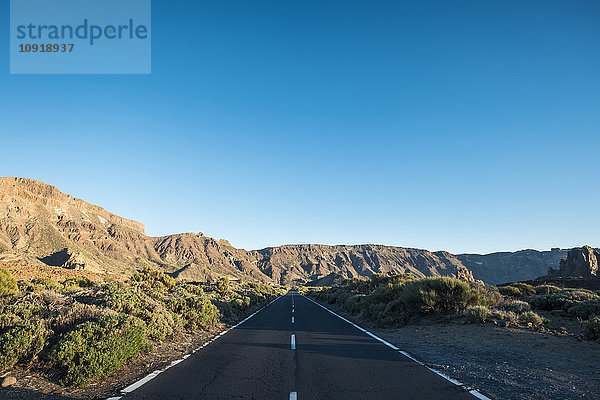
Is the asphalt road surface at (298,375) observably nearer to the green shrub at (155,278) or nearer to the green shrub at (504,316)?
the green shrub at (504,316)

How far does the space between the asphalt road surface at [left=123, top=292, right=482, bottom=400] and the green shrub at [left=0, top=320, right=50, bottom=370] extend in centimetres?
275

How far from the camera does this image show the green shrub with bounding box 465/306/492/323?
13.7 meters

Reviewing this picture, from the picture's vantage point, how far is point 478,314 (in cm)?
1373

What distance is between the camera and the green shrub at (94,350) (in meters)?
6.37

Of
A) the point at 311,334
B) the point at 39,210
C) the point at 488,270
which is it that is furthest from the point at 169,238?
the point at 488,270

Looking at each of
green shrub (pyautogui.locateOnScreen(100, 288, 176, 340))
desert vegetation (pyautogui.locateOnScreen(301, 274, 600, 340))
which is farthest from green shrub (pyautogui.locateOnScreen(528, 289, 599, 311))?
green shrub (pyautogui.locateOnScreen(100, 288, 176, 340))

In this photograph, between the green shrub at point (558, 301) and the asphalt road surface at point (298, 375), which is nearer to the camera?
the asphalt road surface at point (298, 375)

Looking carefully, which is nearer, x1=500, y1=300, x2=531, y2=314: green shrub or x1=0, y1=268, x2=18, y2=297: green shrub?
x1=500, y1=300, x2=531, y2=314: green shrub

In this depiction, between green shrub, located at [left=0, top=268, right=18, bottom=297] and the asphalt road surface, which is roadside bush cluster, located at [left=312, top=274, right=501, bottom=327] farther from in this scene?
green shrub, located at [left=0, top=268, right=18, bottom=297]

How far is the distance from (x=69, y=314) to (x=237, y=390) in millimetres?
5349

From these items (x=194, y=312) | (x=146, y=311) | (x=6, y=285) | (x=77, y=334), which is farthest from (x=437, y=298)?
(x=6, y=285)

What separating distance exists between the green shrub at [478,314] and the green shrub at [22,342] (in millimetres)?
14775

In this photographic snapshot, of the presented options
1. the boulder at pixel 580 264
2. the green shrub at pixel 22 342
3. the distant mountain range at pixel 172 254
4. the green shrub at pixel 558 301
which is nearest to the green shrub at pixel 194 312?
the green shrub at pixel 22 342

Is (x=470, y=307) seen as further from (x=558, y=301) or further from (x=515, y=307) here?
(x=558, y=301)
